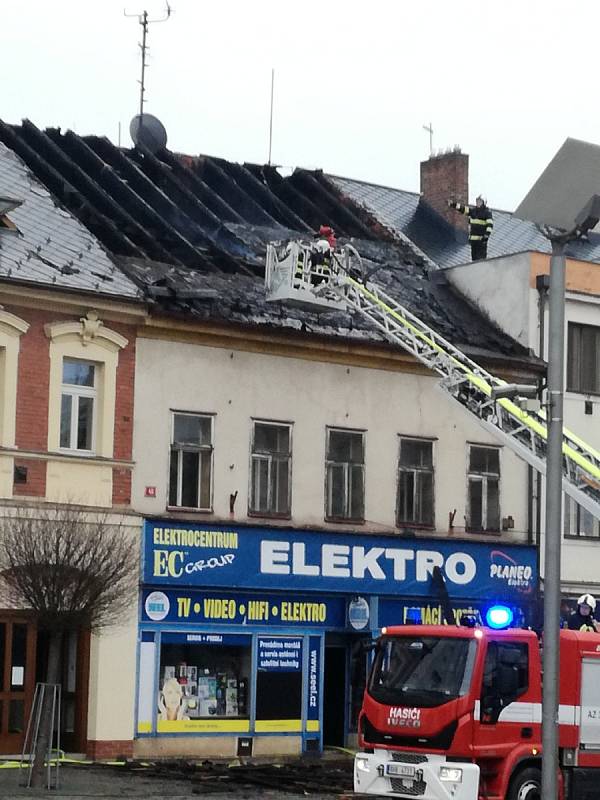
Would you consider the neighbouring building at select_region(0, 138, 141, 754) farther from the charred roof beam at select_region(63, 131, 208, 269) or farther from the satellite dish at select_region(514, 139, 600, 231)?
the satellite dish at select_region(514, 139, 600, 231)

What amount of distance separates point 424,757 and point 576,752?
1869 millimetres

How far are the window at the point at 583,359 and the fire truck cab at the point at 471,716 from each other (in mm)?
13257

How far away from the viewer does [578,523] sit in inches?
1282

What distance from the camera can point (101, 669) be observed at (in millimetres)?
26219

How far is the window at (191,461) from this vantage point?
90.7 feet

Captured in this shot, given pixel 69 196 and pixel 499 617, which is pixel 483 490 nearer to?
pixel 69 196

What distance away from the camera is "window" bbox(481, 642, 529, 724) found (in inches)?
736

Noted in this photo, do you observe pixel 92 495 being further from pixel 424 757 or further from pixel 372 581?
pixel 424 757

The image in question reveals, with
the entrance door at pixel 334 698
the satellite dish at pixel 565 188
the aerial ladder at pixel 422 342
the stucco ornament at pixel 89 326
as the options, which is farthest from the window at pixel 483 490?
the satellite dish at pixel 565 188

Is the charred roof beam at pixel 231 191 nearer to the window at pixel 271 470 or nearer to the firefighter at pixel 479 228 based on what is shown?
the firefighter at pixel 479 228

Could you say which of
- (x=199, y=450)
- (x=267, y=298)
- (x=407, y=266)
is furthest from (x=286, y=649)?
(x=407, y=266)

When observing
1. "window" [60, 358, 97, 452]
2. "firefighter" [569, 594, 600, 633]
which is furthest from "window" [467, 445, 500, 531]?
"firefighter" [569, 594, 600, 633]

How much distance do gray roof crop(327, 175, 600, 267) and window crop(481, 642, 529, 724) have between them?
57.5 feet

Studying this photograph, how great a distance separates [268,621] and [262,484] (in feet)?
7.28
